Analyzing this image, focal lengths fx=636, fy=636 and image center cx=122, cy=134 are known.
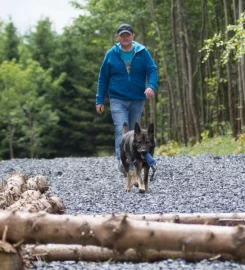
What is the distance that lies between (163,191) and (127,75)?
199cm

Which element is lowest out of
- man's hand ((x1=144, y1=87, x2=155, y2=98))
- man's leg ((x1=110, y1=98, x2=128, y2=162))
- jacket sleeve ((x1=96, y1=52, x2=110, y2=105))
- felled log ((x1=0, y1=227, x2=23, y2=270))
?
felled log ((x1=0, y1=227, x2=23, y2=270))

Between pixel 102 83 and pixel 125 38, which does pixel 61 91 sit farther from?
pixel 125 38

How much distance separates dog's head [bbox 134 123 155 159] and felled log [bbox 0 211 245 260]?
4.72 meters

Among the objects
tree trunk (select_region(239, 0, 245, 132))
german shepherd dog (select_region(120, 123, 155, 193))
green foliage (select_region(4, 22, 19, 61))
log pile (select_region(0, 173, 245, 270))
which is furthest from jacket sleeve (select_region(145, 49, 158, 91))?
green foliage (select_region(4, 22, 19, 61))

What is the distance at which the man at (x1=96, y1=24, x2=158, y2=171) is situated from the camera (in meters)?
9.92

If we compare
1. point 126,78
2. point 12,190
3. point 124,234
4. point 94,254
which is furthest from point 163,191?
point 124,234

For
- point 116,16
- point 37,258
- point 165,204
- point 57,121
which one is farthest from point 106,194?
point 57,121

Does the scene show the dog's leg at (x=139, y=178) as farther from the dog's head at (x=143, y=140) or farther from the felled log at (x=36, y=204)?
the felled log at (x=36, y=204)

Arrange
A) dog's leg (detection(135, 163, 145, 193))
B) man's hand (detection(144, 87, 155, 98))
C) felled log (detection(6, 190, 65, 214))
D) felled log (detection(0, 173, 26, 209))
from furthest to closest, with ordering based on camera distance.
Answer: man's hand (detection(144, 87, 155, 98)) < dog's leg (detection(135, 163, 145, 193)) < felled log (detection(0, 173, 26, 209)) < felled log (detection(6, 190, 65, 214))

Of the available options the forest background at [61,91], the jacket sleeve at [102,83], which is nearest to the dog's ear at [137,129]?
the jacket sleeve at [102,83]

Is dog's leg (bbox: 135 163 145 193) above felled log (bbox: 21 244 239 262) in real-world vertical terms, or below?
above

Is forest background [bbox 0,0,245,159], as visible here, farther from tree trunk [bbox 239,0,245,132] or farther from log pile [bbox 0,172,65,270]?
log pile [bbox 0,172,65,270]

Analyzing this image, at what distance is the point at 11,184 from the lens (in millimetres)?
7977

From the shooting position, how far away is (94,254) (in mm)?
4445
